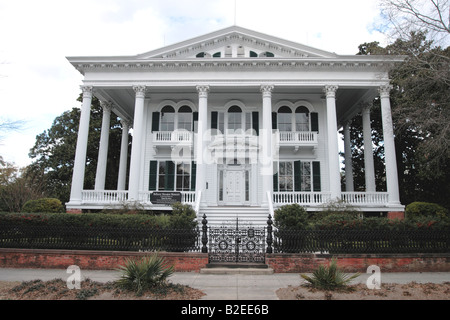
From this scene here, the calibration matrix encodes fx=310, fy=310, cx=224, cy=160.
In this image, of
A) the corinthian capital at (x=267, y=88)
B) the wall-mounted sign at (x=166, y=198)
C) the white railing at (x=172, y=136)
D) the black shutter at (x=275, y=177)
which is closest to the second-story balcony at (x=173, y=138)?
the white railing at (x=172, y=136)

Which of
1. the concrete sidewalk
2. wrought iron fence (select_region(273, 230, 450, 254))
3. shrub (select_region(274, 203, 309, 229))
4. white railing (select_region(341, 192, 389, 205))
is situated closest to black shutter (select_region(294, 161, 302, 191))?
white railing (select_region(341, 192, 389, 205))

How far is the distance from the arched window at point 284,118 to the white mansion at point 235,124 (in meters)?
0.07

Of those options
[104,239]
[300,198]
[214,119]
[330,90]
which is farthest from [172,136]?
[104,239]

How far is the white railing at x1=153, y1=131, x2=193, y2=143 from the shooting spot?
21375 millimetres

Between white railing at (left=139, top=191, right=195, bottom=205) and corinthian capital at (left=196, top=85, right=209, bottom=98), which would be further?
corinthian capital at (left=196, top=85, right=209, bottom=98)

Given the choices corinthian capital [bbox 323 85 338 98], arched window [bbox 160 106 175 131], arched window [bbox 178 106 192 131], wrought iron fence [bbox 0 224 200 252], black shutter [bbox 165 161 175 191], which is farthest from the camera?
arched window [bbox 160 106 175 131]

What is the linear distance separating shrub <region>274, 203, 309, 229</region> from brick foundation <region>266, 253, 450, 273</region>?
66.1 inches

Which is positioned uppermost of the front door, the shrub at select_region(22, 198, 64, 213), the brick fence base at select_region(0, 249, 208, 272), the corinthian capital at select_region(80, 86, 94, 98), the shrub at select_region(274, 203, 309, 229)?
the corinthian capital at select_region(80, 86, 94, 98)

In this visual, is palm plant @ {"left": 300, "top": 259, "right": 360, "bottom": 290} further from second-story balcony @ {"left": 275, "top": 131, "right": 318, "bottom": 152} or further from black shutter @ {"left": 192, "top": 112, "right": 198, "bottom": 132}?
black shutter @ {"left": 192, "top": 112, "right": 198, "bottom": 132}

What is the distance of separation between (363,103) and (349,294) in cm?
1855

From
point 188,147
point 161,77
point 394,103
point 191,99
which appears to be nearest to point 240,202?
point 188,147

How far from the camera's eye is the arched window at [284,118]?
2223 cm
